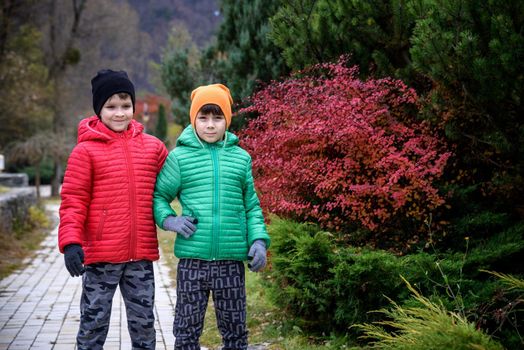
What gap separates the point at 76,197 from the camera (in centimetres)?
320

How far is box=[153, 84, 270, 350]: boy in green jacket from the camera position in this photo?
3.20m

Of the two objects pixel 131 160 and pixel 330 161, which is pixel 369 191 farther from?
pixel 131 160

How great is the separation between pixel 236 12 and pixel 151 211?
18.8 ft

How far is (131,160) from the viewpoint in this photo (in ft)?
10.9

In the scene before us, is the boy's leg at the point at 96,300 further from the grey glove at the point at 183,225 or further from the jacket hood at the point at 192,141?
the jacket hood at the point at 192,141

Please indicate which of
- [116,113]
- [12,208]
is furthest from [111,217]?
[12,208]

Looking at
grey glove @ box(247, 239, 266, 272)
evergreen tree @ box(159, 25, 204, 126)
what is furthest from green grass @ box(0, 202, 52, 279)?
grey glove @ box(247, 239, 266, 272)

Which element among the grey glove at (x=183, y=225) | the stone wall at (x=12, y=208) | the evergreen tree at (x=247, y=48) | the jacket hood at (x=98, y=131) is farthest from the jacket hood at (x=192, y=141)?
the stone wall at (x=12, y=208)

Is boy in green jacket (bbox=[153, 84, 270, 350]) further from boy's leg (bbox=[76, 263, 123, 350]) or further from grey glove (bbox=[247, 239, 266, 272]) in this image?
boy's leg (bbox=[76, 263, 123, 350])

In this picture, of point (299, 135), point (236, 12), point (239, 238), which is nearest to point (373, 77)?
point (299, 135)

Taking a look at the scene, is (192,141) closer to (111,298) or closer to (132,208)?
(132,208)

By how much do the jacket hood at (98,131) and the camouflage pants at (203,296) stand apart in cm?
71

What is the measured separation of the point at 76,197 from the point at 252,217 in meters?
0.86

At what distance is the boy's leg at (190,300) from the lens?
321cm
